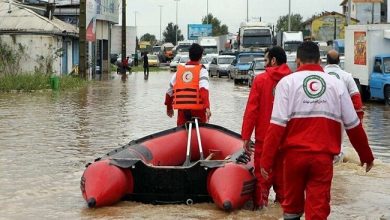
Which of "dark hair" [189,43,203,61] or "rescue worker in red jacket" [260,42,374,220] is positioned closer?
"rescue worker in red jacket" [260,42,374,220]

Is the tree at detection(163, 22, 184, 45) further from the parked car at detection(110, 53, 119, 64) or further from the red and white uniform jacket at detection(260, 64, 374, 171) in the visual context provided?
the red and white uniform jacket at detection(260, 64, 374, 171)

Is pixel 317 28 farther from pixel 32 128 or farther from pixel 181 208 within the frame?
pixel 181 208

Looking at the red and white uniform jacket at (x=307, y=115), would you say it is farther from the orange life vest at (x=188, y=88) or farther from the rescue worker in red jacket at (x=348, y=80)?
the orange life vest at (x=188, y=88)

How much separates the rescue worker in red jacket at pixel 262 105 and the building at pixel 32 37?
87.1ft

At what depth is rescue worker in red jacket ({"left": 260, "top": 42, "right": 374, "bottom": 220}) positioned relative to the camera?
581 centimetres

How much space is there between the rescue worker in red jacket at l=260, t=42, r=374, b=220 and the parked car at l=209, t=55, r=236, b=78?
39783 mm

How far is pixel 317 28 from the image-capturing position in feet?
287

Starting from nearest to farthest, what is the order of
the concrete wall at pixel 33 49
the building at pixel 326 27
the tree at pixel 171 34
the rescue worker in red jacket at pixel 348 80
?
the rescue worker in red jacket at pixel 348 80, the concrete wall at pixel 33 49, the building at pixel 326 27, the tree at pixel 171 34

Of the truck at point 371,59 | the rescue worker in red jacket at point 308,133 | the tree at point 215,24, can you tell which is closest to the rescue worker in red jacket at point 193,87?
the rescue worker in red jacket at point 308,133

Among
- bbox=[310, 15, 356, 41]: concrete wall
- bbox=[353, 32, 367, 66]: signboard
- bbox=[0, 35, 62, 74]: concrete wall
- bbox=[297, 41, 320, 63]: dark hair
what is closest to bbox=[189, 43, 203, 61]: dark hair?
bbox=[297, 41, 320, 63]: dark hair

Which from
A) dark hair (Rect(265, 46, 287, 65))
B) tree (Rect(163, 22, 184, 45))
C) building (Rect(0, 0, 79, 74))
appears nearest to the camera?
dark hair (Rect(265, 46, 287, 65))

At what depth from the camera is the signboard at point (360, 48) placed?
2638cm

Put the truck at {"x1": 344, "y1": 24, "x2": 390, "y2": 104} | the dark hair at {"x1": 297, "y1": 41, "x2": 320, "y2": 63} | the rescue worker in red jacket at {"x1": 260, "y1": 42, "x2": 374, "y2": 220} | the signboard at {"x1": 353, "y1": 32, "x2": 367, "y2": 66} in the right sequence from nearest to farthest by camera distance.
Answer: the rescue worker in red jacket at {"x1": 260, "y1": 42, "x2": 374, "y2": 220}
the dark hair at {"x1": 297, "y1": 41, "x2": 320, "y2": 63}
the truck at {"x1": 344, "y1": 24, "x2": 390, "y2": 104}
the signboard at {"x1": 353, "y1": 32, "x2": 367, "y2": 66}

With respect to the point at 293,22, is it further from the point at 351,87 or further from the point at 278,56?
the point at 278,56
